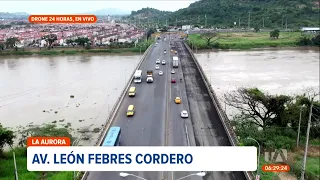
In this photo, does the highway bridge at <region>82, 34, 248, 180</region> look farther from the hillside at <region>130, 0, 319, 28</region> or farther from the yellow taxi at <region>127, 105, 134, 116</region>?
the hillside at <region>130, 0, 319, 28</region>

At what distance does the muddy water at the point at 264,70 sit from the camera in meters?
31.4

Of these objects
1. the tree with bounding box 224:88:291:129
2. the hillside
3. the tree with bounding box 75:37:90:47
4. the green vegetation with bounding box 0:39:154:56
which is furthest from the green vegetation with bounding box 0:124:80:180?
the hillside

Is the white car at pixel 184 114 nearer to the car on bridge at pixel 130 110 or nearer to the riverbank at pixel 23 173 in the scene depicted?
the car on bridge at pixel 130 110

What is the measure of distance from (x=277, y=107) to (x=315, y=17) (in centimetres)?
9526

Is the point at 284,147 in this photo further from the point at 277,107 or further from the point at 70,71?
the point at 70,71

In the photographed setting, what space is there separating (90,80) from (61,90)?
4.75 m

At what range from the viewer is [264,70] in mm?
39906

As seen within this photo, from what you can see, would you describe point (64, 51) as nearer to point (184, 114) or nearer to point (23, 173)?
point (184, 114)

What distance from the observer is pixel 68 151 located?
6594 mm

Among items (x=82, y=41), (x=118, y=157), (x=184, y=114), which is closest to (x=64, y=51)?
(x=82, y=41)

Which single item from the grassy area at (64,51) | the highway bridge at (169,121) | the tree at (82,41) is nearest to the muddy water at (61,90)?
→ the highway bridge at (169,121)

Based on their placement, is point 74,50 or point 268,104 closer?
point 268,104

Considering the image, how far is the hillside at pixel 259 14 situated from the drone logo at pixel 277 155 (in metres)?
86.1

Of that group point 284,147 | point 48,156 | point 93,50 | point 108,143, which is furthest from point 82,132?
point 93,50
